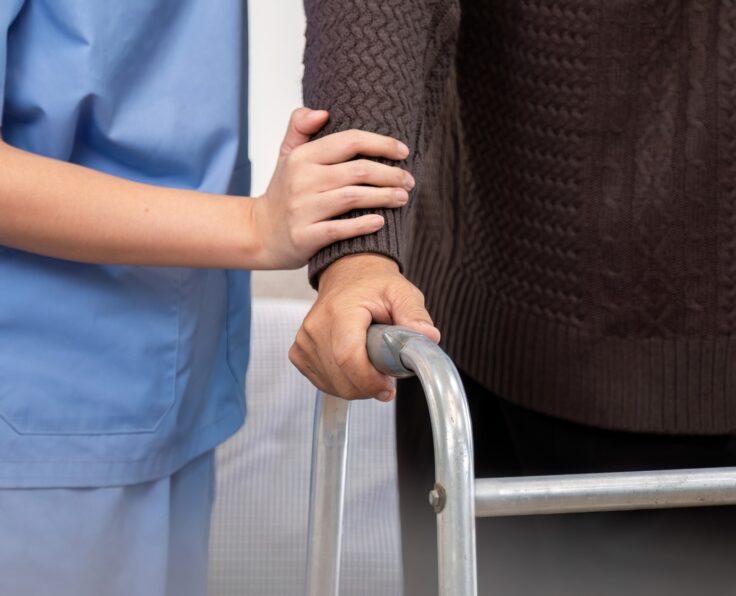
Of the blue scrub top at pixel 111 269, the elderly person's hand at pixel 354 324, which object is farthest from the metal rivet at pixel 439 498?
the blue scrub top at pixel 111 269

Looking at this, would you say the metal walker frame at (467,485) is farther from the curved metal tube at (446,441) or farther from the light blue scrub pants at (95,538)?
the light blue scrub pants at (95,538)

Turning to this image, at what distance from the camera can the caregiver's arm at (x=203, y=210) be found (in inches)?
27.8

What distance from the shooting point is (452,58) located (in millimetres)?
839

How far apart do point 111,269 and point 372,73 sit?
247 millimetres

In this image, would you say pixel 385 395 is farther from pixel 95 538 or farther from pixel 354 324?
pixel 95 538

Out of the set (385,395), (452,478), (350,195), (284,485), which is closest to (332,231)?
(350,195)

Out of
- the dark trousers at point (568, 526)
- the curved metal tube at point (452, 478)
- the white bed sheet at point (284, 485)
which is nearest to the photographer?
the curved metal tube at point (452, 478)

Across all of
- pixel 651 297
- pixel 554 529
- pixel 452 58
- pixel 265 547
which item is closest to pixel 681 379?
pixel 651 297

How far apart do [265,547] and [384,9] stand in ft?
3.83

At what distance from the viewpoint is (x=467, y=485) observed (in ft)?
1.68

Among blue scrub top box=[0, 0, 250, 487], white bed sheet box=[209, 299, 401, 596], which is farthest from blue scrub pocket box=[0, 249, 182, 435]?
white bed sheet box=[209, 299, 401, 596]

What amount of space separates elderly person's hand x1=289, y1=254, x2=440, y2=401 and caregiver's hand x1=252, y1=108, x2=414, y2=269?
0.04 metres

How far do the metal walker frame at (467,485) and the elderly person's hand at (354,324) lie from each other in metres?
0.01

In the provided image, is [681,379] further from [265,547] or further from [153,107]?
[265,547]
